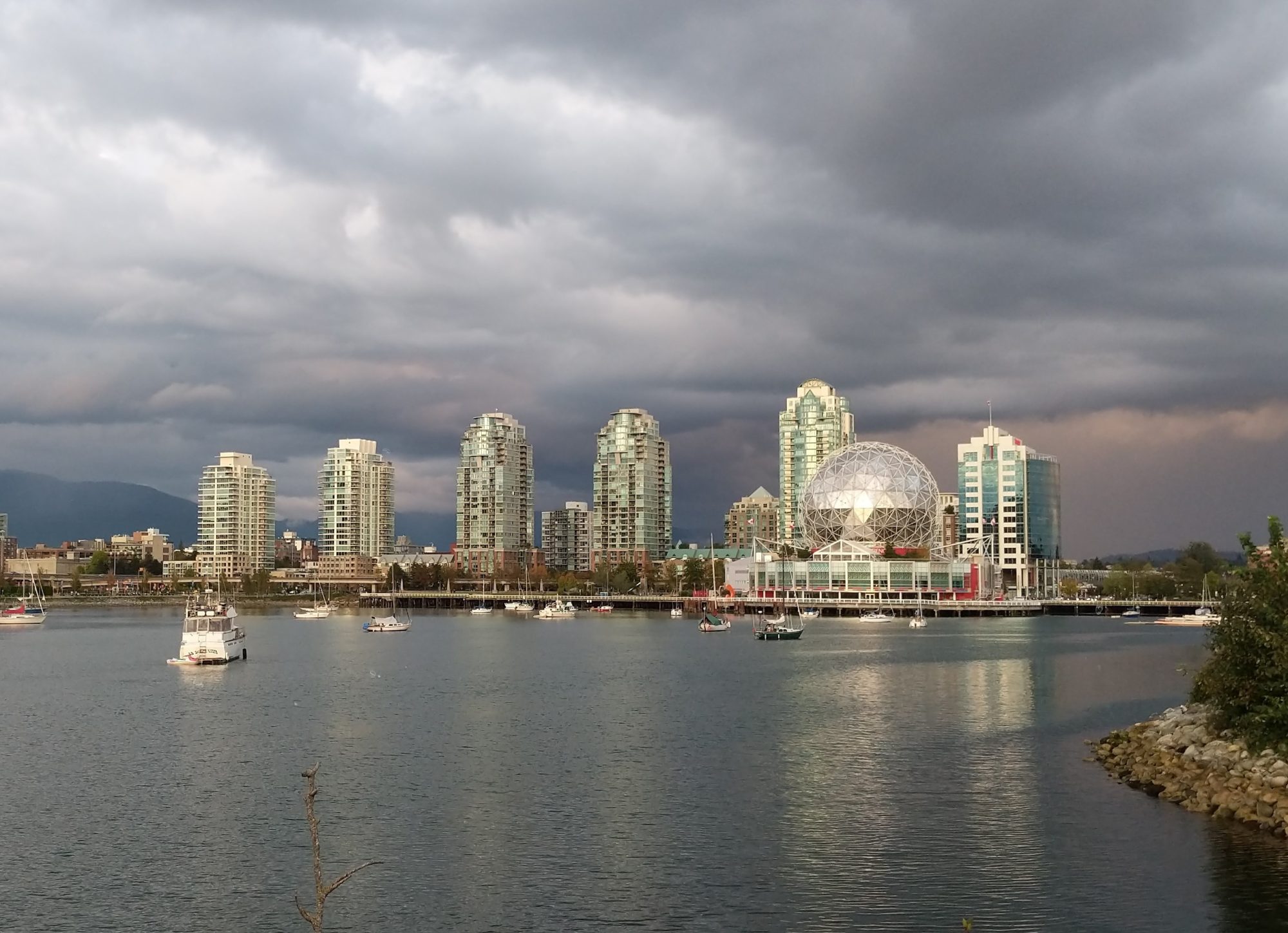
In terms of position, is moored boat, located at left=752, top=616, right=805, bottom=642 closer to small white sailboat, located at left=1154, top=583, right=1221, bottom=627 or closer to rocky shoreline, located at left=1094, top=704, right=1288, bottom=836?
small white sailboat, located at left=1154, top=583, right=1221, bottom=627

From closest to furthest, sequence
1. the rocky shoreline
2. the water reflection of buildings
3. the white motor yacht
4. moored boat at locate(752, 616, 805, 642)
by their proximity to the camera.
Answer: the water reflection of buildings
the rocky shoreline
the white motor yacht
moored boat at locate(752, 616, 805, 642)

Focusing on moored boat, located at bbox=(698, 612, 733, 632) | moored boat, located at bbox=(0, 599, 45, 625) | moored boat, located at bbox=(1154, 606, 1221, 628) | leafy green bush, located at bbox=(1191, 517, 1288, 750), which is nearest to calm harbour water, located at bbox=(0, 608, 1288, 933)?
leafy green bush, located at bbox=(1191, 517, 1288, 750)

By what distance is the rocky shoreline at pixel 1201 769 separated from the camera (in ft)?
120

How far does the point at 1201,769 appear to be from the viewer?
4116 centimetres

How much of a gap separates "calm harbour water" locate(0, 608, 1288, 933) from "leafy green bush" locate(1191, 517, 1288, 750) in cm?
448

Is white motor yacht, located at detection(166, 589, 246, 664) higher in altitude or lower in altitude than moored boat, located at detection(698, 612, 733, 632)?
higher

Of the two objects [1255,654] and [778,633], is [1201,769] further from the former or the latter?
[778,633]

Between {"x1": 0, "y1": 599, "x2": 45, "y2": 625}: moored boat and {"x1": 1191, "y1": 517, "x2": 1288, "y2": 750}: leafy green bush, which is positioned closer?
{"x1": 1191, "y1": 517, "x2": 1288, "y2": 750}: leafy green bush

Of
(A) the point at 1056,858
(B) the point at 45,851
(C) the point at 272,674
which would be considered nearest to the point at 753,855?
(A) the point at 1056,858

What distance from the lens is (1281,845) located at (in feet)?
111

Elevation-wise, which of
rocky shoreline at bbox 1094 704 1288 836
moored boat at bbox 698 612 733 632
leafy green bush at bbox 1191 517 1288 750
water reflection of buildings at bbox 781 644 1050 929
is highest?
leafy green bush at bbox 1191 517 1288 750

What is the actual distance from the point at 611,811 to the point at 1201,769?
64.2 ft

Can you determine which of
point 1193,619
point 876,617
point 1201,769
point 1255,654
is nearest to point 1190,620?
point 1193,619

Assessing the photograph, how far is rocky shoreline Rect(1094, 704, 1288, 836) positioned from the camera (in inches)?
1442
